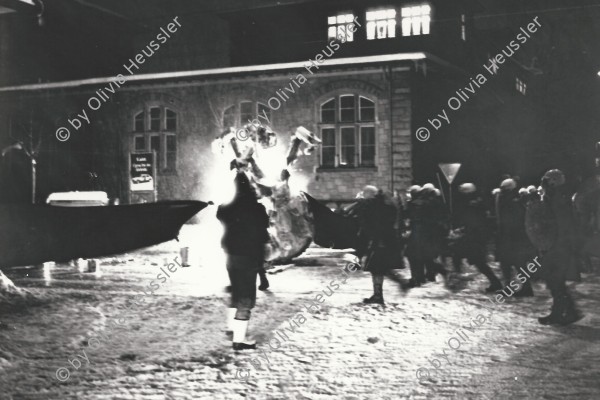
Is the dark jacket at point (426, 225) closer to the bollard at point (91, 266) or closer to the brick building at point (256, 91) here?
the bollard at point (91, 266)

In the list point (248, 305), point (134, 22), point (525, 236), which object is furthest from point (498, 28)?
point (248, 305)

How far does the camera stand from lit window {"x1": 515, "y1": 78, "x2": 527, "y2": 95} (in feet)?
115

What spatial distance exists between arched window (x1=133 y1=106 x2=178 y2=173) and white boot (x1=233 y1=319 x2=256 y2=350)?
18.4 metres

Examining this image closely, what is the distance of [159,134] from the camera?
80.5 ft

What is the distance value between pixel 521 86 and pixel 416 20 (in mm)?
17162

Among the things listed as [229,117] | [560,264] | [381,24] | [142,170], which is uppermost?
[381,24]

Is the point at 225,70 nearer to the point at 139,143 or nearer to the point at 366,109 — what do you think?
the point at 139,143

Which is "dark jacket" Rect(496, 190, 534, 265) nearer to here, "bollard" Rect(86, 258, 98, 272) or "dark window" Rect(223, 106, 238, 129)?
"bollard" Rect(86, 258, 98, 272)

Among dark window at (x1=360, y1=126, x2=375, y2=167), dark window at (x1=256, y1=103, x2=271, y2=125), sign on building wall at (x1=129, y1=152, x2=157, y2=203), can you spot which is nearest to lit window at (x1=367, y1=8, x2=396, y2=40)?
dark window at (x1=360, y1=126, x2=375, y2=167)

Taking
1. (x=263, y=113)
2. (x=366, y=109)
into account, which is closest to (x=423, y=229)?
(x=366, y=109)

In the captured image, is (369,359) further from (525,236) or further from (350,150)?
(350,150)

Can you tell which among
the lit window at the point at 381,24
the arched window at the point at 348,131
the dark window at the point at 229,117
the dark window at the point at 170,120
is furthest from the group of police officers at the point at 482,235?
the dark window at the point at 170,120

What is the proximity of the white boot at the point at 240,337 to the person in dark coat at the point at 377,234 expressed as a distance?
2.96 meters

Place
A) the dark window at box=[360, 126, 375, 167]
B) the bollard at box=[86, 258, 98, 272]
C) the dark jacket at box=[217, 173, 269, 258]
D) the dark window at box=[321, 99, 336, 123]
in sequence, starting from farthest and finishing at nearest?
1. the dark window at box=[321, 99, 336, 123]
2. the dark window at box=[360, 126, 375, 167]
3. the bollard at box=[86, 258, 98, 272]
4. the dark jacket at box=[217, 173, 269, 258]
